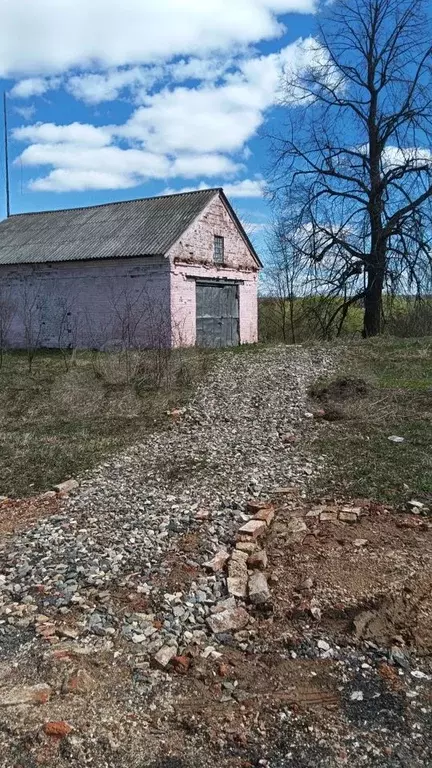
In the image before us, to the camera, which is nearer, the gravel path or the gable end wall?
the gravel path

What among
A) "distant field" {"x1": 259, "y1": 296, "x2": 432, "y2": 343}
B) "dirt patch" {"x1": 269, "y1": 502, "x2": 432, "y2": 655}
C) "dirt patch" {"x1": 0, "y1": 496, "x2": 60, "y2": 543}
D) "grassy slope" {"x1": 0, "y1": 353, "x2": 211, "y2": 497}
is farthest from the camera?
"distant field" {"x1": 259, "y1": 296, "x2": 432, "y2": 343}

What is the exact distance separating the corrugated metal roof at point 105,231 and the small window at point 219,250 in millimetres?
1430

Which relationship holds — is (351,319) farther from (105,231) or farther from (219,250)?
(105,231)

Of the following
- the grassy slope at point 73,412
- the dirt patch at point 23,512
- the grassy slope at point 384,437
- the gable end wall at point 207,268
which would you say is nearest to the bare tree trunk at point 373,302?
the gable end wall at point 207,268

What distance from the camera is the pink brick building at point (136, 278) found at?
18016 mm

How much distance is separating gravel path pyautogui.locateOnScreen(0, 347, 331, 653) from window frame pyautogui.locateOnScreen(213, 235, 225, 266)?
35.7 ft

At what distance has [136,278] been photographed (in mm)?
18234

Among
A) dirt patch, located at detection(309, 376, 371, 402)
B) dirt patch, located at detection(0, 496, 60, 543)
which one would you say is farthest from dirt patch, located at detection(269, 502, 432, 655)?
dirt patch, located at detection(309, 376, 371, 402)

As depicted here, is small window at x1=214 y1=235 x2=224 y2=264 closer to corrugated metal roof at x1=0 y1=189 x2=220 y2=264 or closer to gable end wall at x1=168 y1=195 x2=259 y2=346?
gable end wall at x1=168 y1=195 x2=259 y2=346

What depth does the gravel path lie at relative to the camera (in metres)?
4.06

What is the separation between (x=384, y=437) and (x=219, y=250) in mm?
13601

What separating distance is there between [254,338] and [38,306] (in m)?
8.14

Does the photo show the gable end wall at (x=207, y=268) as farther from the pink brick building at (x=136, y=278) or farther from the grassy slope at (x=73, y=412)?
the grassy slope at (x=73, y=412)

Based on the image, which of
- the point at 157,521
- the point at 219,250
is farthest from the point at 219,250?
the point at 157,521
